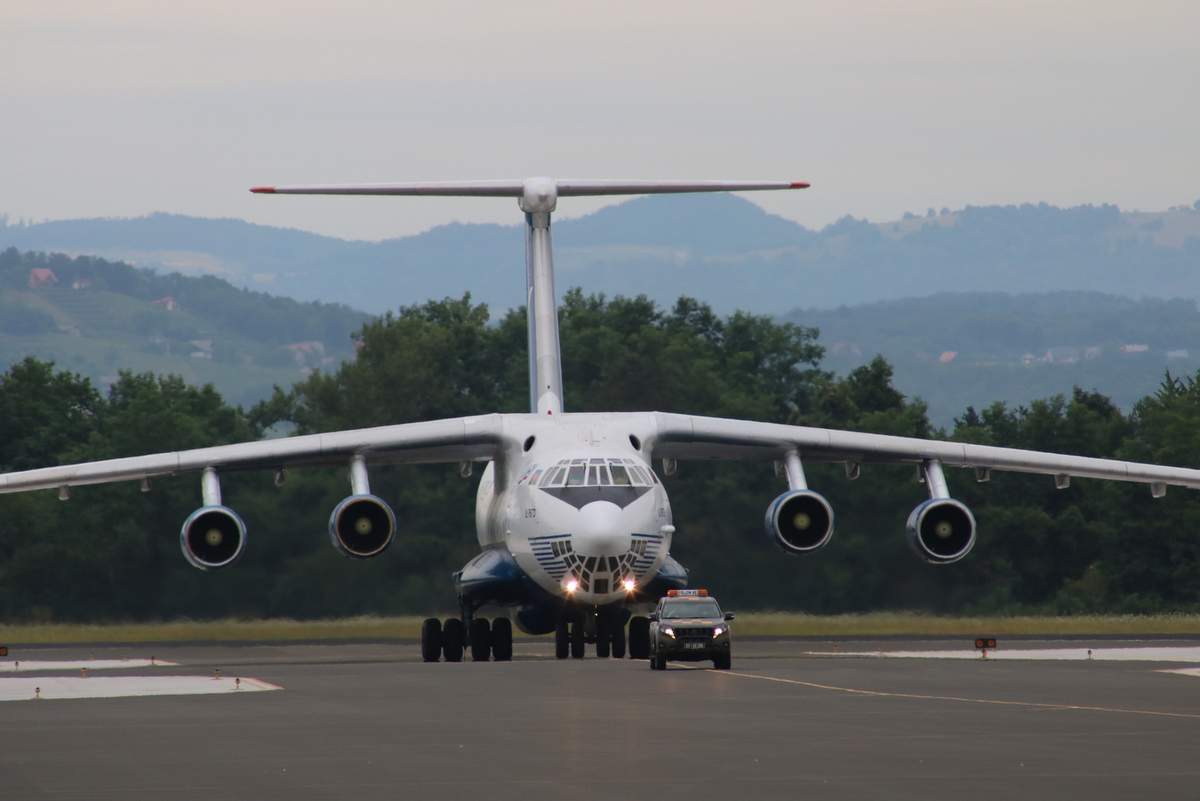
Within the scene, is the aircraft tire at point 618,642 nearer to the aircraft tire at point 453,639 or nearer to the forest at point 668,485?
the aircraft tire at point 453,639

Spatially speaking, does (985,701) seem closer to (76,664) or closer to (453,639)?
(453,639)

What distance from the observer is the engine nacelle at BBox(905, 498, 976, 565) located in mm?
29094

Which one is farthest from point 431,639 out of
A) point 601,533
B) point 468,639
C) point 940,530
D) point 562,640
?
point 940,530

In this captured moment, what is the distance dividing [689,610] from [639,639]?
336 centimetres

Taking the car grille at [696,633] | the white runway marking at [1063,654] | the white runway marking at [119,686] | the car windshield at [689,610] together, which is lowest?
the white runway marking at [1063,654]

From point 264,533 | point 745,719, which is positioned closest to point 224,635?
point 264,533

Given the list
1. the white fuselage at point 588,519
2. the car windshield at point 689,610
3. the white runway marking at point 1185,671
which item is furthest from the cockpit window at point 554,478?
the white runway marking at point 1185,671

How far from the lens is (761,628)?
→ 41219 mm

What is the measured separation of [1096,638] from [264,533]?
53.5 feet

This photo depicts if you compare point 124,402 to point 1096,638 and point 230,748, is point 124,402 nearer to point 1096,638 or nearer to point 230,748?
point 1096,638

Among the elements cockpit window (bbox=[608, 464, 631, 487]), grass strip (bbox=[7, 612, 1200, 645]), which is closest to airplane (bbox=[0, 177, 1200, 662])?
cockpit window (bbox=[608, 464, 631, 487])

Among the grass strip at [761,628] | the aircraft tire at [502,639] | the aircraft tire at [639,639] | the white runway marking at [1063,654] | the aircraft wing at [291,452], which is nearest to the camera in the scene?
the white runway marking at [1063,654]

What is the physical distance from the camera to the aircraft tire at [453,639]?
1184 inches

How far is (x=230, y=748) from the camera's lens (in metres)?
15.1
